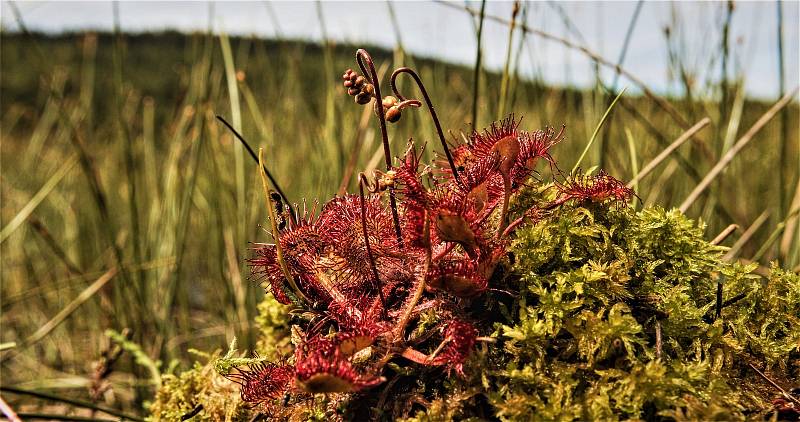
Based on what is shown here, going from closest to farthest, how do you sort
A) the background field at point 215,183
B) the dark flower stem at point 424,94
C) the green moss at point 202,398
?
the dark flower stem at point 424,94, the green moss at point 202,398, the background field at point 215,183

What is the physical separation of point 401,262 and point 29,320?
3.07 metres

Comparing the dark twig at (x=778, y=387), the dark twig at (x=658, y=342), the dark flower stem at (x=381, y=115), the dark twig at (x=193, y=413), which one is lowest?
the dark twig at (x=193, y=413)

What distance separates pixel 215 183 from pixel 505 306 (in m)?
1.46

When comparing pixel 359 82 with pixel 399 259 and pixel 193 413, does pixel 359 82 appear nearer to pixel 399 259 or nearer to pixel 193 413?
pixel 399 259

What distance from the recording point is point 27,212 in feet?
6.06

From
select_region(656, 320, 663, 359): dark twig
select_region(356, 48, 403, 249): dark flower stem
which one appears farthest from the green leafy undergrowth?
select_region(356, 48, 403, 249): dark flower stem

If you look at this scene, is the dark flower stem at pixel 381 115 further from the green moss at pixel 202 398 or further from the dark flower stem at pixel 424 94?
the green moss at pixel 202 398

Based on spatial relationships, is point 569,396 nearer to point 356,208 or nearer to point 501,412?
point 501,412

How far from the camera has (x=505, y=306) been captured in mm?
700

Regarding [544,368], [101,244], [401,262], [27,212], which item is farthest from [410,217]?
[101,244]

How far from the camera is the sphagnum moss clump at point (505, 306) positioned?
2.06 feet

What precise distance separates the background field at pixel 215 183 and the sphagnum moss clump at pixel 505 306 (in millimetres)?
267

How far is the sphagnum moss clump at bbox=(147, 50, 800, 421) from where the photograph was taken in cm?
63

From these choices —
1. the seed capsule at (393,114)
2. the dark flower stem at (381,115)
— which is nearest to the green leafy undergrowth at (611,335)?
the dark flower stem at (381,115)
